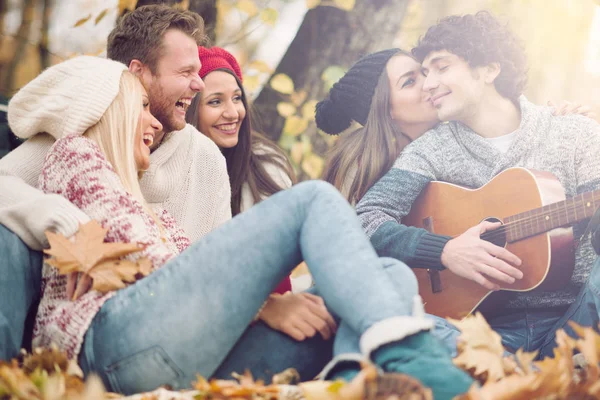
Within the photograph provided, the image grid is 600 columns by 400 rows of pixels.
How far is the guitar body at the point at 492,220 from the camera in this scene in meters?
2.10

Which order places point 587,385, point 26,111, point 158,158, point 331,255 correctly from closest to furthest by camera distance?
point 587,385, point 331,255, point 26,111, point 158,158

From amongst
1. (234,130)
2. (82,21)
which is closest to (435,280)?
(234,130)

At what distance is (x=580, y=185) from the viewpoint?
7.03 feet

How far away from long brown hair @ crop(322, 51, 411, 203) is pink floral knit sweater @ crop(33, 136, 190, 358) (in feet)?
3.63

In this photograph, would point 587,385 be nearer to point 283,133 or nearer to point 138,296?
point 138,296

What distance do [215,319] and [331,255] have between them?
0.26 m

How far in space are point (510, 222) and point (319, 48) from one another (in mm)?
1297

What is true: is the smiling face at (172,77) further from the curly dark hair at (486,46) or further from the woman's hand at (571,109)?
the woman's hand at (571,109)

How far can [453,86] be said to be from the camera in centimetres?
241

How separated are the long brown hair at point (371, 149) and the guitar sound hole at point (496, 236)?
440 mm

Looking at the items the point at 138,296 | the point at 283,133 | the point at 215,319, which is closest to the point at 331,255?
the point at 215,319

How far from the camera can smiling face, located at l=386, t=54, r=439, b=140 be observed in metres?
2.47

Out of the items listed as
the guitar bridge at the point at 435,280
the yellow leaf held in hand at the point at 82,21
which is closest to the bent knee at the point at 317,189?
the guitar bridge at the point at 435,280

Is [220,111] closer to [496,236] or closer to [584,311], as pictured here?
[496,236]
